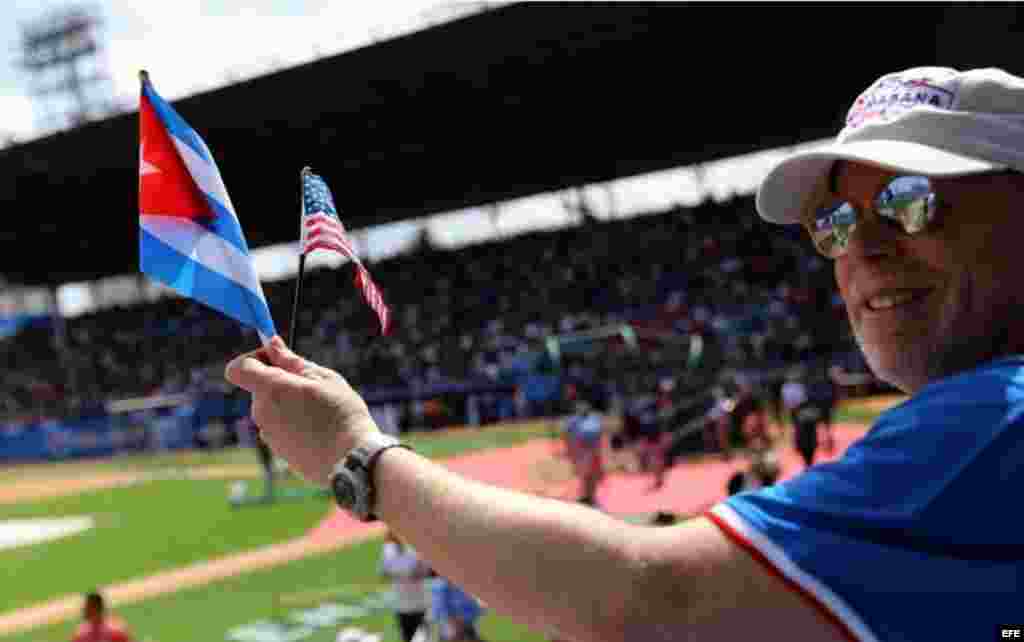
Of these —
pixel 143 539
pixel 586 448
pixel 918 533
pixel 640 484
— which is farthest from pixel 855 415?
pixel 918 533

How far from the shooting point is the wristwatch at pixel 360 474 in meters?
1.31

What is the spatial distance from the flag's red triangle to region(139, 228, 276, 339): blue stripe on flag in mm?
90

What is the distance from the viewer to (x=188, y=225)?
1887mm

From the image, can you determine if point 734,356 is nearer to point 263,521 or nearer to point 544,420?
point 544,420

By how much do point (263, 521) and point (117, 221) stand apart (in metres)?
25.7

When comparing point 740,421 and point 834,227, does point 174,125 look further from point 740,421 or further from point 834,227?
point 740,421

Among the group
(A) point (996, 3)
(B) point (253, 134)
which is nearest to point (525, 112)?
(B) point (253, 134)

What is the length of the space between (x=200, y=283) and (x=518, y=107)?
31232mm

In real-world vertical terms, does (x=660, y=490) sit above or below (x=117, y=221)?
below

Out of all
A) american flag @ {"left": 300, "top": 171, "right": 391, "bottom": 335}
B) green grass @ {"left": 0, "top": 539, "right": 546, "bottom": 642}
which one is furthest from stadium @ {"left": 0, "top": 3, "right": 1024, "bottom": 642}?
american flag @ {"left": 300, "top": 171, "right": 391, "bottom": 335}

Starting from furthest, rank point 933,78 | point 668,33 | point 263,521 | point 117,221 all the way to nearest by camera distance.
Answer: point 117,221 < point 668,33 < point 263,521 < point 933,78

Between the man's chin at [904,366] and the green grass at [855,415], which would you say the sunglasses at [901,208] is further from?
the green grass at [855,415]

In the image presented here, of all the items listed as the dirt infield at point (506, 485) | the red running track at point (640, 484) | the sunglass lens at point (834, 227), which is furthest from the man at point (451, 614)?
the sunglass lens at point (834, 227)

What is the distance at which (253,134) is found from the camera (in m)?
31.6
